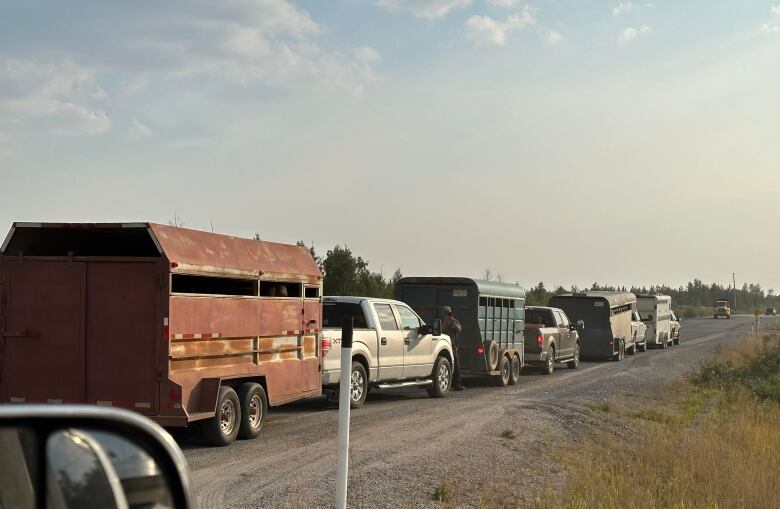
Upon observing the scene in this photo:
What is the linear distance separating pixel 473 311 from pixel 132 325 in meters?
11.0

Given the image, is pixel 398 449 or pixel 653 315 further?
pixel 653 315

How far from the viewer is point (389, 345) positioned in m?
16.7

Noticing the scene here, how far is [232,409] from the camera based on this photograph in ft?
39.0

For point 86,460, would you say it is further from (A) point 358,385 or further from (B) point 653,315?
(B) point 653,315

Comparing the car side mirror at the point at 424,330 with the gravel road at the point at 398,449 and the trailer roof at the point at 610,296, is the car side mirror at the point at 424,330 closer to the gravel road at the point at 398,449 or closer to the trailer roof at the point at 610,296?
the gravel road at the point at 398,449

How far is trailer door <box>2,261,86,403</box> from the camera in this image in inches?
435

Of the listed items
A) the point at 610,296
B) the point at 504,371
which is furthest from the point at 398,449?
the point at 610,296

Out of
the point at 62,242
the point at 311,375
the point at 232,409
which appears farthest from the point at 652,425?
the point at 62,242

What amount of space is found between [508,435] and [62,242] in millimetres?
6723

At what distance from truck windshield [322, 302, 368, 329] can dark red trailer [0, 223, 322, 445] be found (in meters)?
4.08

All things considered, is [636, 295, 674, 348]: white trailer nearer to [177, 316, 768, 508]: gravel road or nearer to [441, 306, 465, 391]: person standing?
[177, 316, 768, 508]: gravel road

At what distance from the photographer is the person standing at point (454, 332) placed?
19969 mm

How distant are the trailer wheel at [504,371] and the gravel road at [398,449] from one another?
65.6 inches

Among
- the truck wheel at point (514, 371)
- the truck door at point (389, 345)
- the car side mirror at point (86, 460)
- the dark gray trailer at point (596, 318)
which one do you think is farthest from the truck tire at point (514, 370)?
the car side mirror at point (86, 460)
